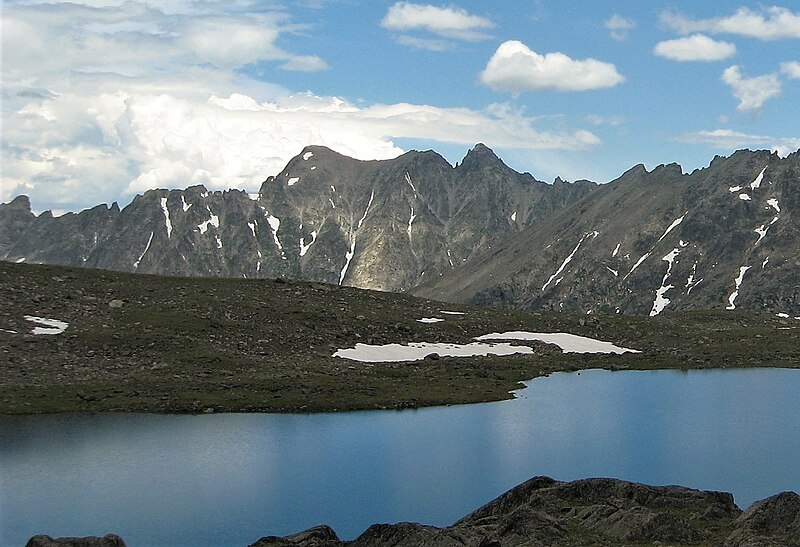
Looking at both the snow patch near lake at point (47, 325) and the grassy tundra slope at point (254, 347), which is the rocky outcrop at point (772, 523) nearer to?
the grassy tundra slope at point (254, 347)

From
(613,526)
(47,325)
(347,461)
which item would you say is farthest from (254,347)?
(613,526)

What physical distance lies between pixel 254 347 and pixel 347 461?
3680cm

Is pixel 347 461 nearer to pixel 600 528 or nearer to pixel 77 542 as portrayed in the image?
pixel 600 528

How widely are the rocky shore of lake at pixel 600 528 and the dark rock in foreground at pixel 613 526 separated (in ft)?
0.10

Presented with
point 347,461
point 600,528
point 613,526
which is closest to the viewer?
point 613,526

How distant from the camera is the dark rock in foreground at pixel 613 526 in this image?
3033 centimetres

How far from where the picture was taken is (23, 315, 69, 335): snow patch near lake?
83.6 m

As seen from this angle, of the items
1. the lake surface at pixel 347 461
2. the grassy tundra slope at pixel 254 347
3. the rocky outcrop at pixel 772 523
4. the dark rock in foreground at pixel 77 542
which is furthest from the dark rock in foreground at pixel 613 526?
the grassy tundra slope at pixel 254 347

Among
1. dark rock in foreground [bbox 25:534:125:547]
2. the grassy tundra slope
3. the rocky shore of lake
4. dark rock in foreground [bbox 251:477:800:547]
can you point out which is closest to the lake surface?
the grassy tundra slope

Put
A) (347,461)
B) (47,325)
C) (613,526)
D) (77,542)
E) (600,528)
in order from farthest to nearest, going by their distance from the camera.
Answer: (47,325), (347,461), (600,528), (613,526), (77,542)

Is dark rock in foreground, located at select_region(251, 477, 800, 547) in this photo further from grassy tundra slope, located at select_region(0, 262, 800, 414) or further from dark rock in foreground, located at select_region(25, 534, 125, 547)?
grassy tundra slope, located at select_region(0, 262, 800, 414)

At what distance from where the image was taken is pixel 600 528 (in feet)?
106

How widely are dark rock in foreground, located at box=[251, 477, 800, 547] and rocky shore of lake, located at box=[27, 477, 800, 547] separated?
3 cm

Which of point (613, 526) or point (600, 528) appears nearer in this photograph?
point (613, 526)
